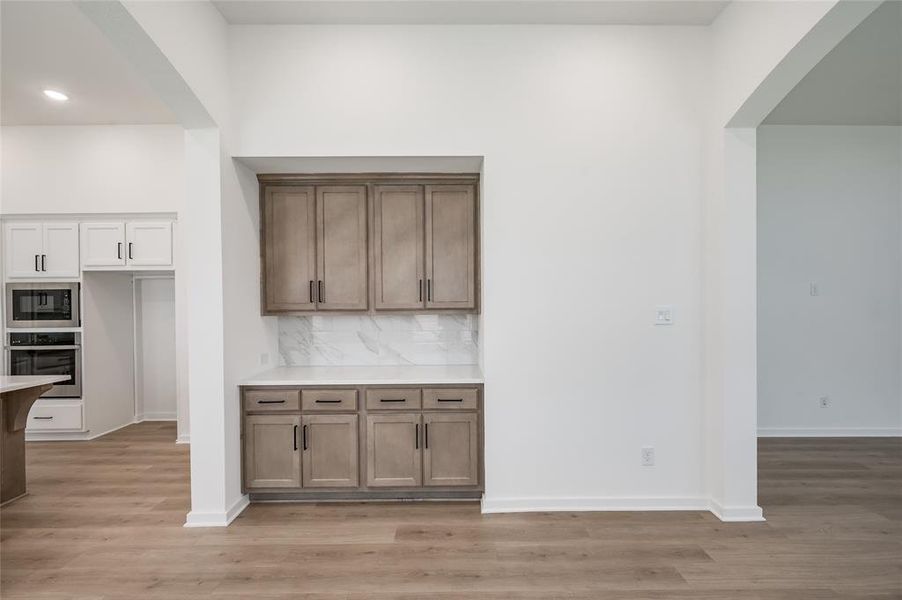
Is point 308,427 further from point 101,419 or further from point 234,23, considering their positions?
point 101,419

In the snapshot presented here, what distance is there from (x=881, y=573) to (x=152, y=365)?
6.97 metres

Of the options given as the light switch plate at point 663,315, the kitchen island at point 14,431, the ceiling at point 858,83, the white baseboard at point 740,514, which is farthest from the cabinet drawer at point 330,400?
the ceiling at point 858,83

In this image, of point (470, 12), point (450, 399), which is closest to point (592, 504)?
point (450, 399)

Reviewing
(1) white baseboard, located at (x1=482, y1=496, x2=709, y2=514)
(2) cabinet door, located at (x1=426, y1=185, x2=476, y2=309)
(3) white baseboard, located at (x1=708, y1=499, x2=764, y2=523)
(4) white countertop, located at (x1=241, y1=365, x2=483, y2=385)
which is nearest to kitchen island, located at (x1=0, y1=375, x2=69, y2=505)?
(4) white countertop, located at (x1=241, y1=365, x2=483, y2=385)

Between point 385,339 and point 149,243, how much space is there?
2.98 meters

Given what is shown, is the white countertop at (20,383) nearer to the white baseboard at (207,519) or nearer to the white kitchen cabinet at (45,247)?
the white baseboard at (207,519)

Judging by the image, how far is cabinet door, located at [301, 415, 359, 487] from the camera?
3.50 meters

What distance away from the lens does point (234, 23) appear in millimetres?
3393

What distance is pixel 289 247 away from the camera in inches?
153

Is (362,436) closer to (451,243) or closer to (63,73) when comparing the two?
(451,243)

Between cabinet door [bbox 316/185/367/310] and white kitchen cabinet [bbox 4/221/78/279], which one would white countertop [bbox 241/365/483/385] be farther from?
white kitchen cabinet [bbox 4/221/78/279]

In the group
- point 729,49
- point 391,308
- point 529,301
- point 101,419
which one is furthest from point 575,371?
point 101,419

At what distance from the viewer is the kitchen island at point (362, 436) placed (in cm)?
349

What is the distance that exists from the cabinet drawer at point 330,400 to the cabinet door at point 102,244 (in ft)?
10.4
